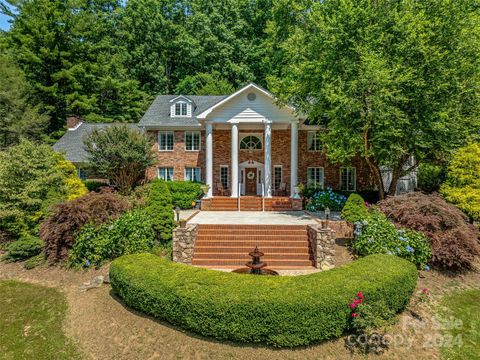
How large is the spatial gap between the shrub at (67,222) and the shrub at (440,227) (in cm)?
1135

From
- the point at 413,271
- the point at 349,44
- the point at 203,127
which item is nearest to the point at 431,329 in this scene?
the point at 413,271

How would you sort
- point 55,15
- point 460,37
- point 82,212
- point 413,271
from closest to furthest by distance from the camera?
point 413,271
point 82,212
point 460,37
point 55,15

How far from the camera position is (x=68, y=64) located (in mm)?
31109

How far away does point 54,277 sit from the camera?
374 inches

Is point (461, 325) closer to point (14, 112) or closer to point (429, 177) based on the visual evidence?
point (429, 177)

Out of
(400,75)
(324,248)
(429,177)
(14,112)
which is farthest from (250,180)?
(14,112)

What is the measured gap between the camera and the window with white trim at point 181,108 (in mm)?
22141

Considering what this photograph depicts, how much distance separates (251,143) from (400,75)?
11427 mm

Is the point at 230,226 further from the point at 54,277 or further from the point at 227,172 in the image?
the point at 227,172

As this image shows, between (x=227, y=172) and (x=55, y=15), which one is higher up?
(x=55, y=15)

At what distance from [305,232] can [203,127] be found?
1294cm

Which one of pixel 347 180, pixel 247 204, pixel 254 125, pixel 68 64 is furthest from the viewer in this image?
pixel 68 64

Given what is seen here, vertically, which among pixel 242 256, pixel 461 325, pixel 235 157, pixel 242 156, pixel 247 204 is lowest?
pixel 461 325

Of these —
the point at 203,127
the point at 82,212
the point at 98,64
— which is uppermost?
the point at 98,64
